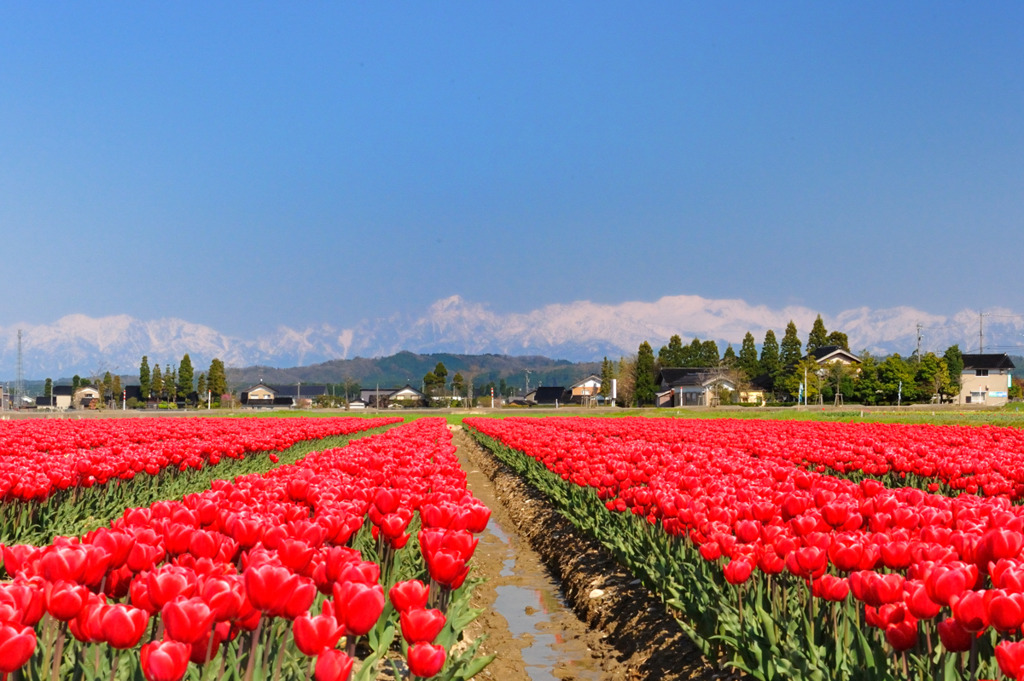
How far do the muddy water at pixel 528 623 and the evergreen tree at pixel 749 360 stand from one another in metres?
115

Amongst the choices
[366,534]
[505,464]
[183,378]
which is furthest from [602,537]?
[183,378]

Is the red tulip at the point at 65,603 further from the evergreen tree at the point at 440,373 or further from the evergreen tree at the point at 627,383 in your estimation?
the evergreen tree at the point at 440,373

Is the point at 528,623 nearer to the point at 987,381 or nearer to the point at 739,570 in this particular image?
the point at 739,570

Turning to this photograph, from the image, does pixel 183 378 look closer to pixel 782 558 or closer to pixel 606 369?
pixel 606 369

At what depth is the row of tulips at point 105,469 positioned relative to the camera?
923 centimetres

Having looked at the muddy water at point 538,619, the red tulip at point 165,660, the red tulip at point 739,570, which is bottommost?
the muddy water at point 538,619

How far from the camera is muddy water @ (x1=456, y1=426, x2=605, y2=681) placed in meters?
7.53

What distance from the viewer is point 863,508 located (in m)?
6.05

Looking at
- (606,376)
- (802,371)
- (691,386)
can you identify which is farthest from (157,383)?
(802,371)

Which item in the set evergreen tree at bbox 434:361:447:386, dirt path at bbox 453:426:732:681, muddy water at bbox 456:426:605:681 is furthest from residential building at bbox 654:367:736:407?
muddy water at bbox 456:426:605:681

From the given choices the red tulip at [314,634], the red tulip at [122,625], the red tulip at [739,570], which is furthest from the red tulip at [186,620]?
the red tulip at [739,570]

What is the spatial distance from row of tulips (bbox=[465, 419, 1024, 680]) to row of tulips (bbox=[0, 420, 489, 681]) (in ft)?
5.52

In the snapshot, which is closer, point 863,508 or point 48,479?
point 863,508

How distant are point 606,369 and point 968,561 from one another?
489 ft
